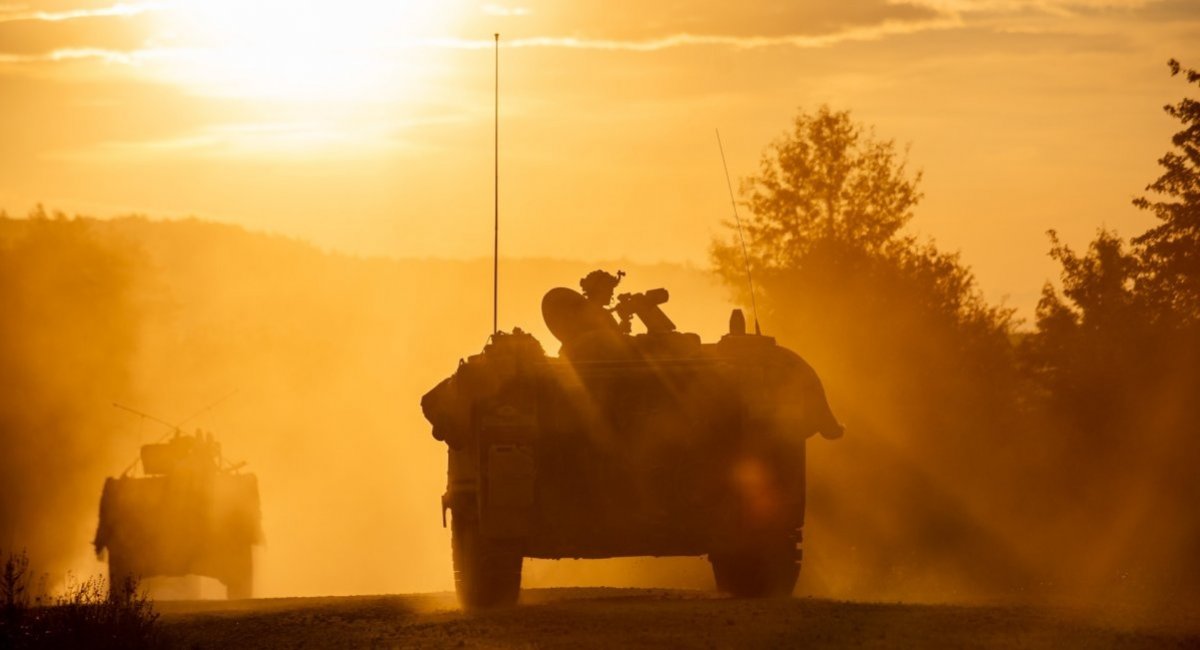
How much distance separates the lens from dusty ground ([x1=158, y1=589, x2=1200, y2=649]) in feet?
50.0

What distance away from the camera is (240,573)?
60.5 meters

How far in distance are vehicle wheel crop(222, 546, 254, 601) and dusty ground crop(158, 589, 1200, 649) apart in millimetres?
39352

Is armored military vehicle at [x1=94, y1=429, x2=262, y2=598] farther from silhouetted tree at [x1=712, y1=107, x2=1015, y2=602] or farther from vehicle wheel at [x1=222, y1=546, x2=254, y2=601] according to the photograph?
silhouetted tree at [x1=712, y1=107, x2=1015, y2=602]

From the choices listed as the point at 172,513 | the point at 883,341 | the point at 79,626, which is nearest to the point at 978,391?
the point at 883,341

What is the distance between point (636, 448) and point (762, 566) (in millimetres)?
1840

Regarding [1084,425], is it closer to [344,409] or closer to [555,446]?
[555,446]

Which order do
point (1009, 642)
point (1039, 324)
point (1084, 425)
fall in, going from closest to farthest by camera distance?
point (1009, 642), point (1084, 425), point (1039, 324)

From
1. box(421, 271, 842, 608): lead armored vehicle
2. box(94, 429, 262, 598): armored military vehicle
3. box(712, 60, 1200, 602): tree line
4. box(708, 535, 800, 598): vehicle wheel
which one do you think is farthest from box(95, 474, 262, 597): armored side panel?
box(421, 271, 842, 608): lead armored vehicle

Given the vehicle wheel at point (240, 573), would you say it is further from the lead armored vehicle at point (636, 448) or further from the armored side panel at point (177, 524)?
the lead armored vehicle at point (636, 448)

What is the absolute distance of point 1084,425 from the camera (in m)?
40.9

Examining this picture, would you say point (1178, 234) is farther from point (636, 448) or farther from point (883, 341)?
point (636, 448)

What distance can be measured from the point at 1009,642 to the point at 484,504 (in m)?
6.33

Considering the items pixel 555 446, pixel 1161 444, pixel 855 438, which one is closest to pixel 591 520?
pixel 555 446

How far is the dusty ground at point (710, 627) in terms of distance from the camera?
1523cm
